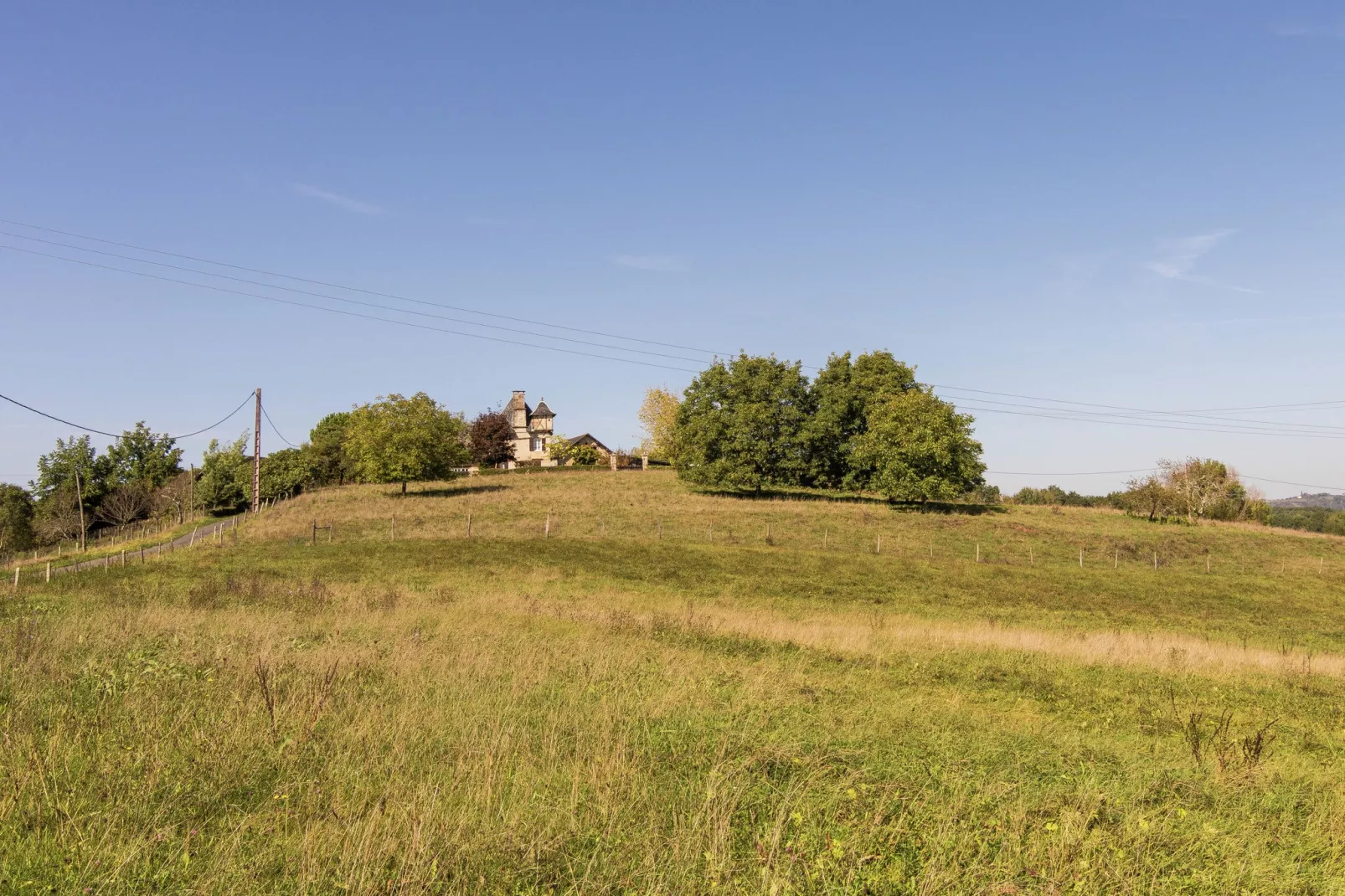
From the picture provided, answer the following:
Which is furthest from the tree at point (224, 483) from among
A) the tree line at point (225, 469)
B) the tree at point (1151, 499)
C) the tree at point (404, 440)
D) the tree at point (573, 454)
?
the tree at point (1151, 499)

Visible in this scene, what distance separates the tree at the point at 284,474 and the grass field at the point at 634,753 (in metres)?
68.5

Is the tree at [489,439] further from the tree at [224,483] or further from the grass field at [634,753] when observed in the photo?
the grass field at [634,753]

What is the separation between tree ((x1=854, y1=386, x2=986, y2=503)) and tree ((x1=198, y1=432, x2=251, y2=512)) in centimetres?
6596

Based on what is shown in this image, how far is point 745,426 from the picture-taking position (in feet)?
228

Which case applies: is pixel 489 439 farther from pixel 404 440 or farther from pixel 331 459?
pixel 404 440

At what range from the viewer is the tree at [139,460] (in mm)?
97688

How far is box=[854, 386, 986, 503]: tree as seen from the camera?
202 feet

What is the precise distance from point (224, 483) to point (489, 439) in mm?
34419

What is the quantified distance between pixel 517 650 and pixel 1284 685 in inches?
572

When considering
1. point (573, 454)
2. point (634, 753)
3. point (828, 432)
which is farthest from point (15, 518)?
point (634, 753)

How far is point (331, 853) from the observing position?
4.75m

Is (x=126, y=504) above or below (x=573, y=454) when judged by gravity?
below

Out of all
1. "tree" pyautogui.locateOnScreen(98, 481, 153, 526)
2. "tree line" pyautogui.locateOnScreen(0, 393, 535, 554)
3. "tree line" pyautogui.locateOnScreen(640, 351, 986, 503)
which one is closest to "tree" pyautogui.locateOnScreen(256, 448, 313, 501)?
"tree line" pyautogui.locateOnScreen(0, 393, 535, 554)

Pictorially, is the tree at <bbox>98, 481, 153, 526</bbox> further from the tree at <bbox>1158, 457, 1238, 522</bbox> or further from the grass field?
the tree at <bbox>1158, 457, 1238, 522</bbox>
